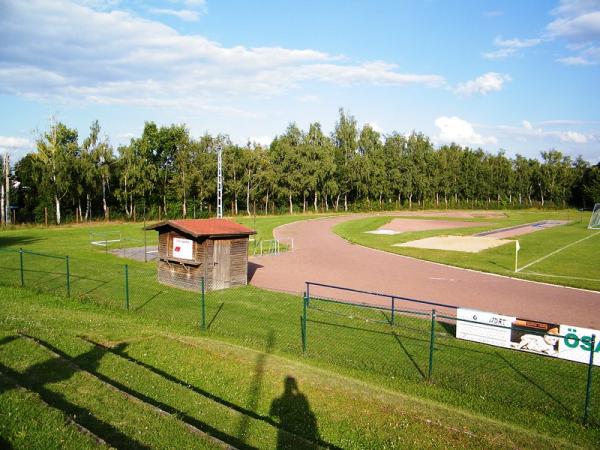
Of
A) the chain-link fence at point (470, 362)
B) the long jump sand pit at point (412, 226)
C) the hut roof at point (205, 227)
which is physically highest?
the hut roof at point (205, 227)

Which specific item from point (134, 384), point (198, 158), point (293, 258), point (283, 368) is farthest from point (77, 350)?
point (198, 158)

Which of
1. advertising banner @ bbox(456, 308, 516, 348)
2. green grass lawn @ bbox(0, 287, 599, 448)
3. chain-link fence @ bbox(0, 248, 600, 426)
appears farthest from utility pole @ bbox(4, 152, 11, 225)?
advertising banner @ bbox(456, 308, 516, 348)

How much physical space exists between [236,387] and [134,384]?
2.01m

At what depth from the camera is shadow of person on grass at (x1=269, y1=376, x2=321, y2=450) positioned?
7.57m

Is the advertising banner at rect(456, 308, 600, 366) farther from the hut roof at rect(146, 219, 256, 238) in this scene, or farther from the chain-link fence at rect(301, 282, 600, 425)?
the hut roof at rect(146, 219, 256, 238)

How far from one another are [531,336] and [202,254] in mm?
13335

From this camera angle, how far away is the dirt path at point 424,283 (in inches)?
781

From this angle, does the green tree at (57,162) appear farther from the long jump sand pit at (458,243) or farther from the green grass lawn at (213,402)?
the green grass lawn at (213,402)

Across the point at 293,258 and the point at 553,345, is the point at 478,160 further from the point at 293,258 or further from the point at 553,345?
the point at 553,345

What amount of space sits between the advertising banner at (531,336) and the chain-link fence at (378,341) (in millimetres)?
208

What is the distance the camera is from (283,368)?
11.0 metres

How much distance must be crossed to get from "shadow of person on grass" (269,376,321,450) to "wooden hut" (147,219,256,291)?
1150 cm

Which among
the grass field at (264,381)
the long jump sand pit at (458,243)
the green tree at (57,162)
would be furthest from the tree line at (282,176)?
the grass field at (264,381)

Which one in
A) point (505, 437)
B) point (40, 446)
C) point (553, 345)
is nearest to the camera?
point (40, 446)
